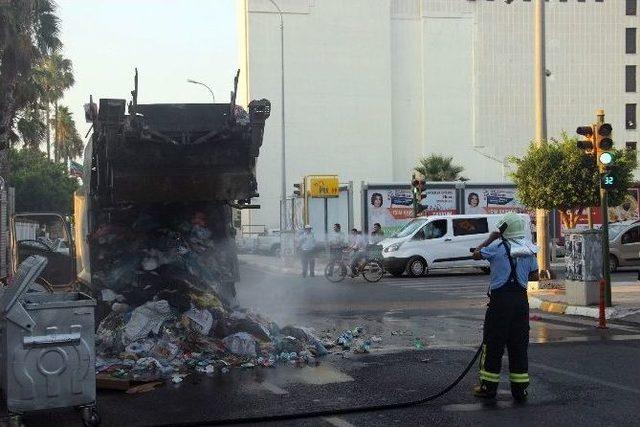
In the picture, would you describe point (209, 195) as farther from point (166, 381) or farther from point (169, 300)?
point (166, 381)

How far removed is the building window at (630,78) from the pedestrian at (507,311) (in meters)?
67.3

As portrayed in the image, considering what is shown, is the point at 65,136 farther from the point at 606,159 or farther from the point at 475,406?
the point at 475,406

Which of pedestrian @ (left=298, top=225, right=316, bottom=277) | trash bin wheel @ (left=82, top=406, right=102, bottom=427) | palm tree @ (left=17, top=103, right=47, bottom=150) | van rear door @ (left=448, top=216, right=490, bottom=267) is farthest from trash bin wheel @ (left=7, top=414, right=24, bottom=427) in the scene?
palm tree @ (left=17, top=103, right=47, bottom=150)

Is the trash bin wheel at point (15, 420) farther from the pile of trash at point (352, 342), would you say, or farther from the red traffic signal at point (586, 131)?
the red traffic signal at point (586, 131)

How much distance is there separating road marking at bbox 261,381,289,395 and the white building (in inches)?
2195

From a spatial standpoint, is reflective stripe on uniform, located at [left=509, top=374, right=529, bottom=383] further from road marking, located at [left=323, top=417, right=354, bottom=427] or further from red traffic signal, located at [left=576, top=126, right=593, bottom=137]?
red traffic signal, located at [left=576, top=126, right=593, bottom=137]

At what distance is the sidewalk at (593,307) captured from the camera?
13634 mm

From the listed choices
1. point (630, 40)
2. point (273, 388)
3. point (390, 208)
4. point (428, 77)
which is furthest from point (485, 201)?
point (630, 40)

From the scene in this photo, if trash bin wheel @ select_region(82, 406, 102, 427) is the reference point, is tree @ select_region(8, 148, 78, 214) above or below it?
above

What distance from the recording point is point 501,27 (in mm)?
69625

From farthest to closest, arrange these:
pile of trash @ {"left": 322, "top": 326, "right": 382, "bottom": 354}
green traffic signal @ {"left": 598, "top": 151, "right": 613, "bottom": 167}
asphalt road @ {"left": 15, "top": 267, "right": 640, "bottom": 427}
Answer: green traffic signal @ {"left": 598, "top": 151, "right": 613, "bottom": 167}, pile of trash @ {"left": 322, "top": 326, "right": 382, "bottom": 354}, asphalt road @ {"left": 15, "top": 267, "right": 640, "bottom": 427}

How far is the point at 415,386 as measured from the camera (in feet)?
26.7

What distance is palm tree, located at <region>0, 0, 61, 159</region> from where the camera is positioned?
1016 inches

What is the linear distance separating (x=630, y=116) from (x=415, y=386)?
6758 cm
